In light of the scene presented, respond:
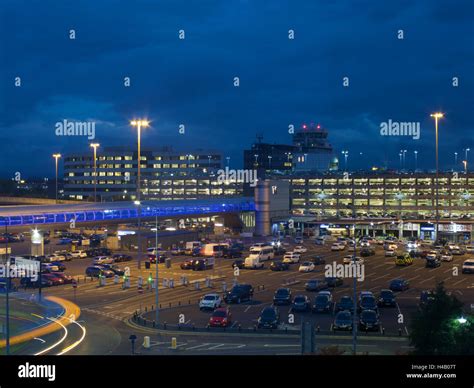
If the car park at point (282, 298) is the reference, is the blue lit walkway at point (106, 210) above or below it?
above

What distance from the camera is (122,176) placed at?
10356 cm

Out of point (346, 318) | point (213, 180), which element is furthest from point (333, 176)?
point (346, 318)

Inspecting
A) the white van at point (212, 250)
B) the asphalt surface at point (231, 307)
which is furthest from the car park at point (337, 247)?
the white van at point (212, 250)

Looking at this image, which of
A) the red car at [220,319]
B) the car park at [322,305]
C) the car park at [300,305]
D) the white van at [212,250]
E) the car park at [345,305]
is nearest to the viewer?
the red car at [220,319]

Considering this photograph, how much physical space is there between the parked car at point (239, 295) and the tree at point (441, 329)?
498 inches

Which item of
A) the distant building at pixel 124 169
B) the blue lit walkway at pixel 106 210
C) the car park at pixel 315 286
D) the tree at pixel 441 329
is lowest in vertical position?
the car park at pixel 315 286

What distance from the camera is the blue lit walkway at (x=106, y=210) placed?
1437 inches

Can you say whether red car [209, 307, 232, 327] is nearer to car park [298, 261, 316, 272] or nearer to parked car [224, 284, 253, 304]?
parked car [224, 284, 253, 304]

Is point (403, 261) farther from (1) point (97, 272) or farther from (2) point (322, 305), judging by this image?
(1) point (97, 272)

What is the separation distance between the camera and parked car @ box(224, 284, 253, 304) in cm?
2502

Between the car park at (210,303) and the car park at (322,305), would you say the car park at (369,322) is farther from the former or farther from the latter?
the car park at (210,303)

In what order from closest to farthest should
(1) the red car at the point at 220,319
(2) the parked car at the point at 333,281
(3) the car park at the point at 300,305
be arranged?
1. (1) the red car at the point at 220,319
2. (3) the car park at the point at 300,305
3. (2) the parked car at the point at 333,281
